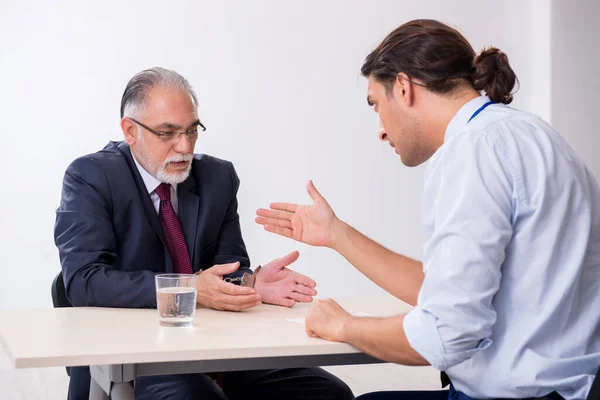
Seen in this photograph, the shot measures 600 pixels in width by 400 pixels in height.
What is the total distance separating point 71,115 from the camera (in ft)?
15.7

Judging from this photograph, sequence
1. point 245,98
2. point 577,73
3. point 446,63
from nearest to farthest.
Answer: point 446,63 < point 245,98 < point 577,73

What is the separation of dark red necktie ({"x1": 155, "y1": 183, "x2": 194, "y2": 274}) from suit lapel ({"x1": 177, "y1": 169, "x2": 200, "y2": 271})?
0.8 inches

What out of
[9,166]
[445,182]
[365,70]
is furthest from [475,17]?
[445,182]

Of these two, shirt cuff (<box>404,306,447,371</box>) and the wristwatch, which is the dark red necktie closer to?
the wristwatch

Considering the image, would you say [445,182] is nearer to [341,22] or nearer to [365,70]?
[365,70]

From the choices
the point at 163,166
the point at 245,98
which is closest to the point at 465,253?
the point at 163,166

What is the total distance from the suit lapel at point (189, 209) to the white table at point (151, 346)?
1.78ft

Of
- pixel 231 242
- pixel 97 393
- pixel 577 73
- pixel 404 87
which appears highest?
pixel 404 87

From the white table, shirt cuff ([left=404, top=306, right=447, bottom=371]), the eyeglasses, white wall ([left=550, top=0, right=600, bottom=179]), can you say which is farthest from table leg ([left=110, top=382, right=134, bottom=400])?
white wall ([left=550, top=0, right=600, bottom=179])

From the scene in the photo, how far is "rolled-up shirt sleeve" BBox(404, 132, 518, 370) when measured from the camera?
1317 mm

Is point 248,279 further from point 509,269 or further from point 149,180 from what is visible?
point 509,269

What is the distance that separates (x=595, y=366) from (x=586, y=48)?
15.3ft

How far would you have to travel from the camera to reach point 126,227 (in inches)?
93.5

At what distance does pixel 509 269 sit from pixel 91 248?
126 centimetres
